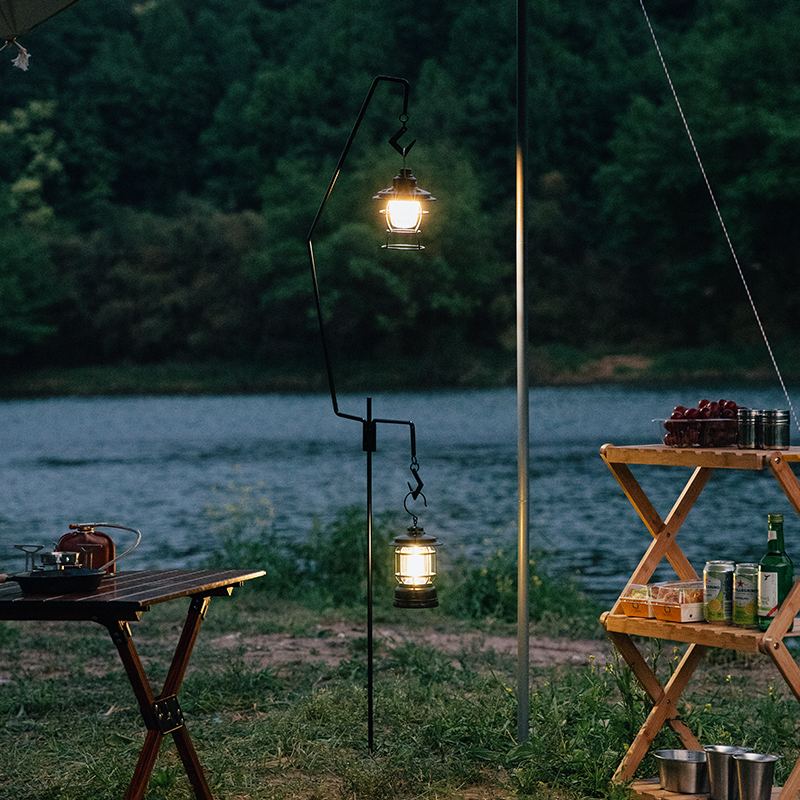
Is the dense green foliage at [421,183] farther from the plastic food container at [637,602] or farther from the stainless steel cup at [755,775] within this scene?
the stainless steel cup at [755,775]

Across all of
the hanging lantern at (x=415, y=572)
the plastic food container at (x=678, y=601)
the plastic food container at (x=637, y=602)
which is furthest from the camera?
the hanging lantern at (x=415, y=572)

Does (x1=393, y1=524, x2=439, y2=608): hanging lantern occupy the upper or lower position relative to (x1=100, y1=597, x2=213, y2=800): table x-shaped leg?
upper

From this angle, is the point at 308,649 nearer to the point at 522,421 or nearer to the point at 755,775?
the point at 522,421

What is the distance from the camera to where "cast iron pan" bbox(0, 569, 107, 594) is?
3186 millimetres

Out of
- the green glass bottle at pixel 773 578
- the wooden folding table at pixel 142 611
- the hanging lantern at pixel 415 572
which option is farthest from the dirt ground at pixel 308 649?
the green glass bottle at pixel 773 578

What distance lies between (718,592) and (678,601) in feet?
0.41

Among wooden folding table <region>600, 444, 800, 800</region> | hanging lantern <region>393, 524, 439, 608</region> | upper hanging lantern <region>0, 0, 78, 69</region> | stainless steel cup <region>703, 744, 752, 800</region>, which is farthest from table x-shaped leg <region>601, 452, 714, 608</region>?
upper hanging lantern <region>0, 0, 78, 69</region>

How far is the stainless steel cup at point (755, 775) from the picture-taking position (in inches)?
128

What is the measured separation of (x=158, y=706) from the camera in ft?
11.2

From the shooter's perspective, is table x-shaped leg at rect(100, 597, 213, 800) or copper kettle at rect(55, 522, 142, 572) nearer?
table x-shaped leg at rect(100, 597, 213, 800)

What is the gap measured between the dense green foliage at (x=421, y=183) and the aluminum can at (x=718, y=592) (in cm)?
2650

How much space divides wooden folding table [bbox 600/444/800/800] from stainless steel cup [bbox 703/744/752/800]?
0.57 ft

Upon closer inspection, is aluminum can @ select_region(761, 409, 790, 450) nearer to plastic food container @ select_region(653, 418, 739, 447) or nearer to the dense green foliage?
plastic food container @ select_region(653, 418, 739, 447)

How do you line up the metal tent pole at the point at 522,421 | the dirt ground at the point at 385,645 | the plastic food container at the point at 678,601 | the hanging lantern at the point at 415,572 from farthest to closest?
the dirt ground at the point at 385,645 < the hanging lantern at the point at 415,572 < the metal tent pole at the point at 522,421 < the plastic food container at the point at 678,601
